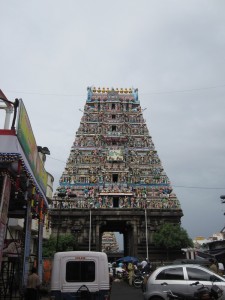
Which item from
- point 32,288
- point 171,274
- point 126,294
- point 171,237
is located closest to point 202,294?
point 171,274

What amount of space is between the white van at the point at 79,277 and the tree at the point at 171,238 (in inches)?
1162

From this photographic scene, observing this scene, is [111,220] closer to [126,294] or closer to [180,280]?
[126,294]

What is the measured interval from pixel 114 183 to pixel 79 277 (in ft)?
111

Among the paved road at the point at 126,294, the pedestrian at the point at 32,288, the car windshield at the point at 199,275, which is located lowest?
the paved road at the point at 126,294

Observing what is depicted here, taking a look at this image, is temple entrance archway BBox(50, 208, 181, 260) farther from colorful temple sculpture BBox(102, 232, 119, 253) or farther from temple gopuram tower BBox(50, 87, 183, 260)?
colorful temple sculpture BBox(102, 232, 119, 253)

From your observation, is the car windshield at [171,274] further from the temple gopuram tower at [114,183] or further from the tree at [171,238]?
the tree at [171,238]

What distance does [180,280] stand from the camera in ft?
33.6

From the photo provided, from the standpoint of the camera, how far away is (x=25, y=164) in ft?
32.9

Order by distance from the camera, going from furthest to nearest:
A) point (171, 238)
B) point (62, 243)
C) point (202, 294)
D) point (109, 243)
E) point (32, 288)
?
1. point (109, 243)
2. point (171, 238)
3. point (62, 243)
4. point (32, 288)
5. point (202, 294)

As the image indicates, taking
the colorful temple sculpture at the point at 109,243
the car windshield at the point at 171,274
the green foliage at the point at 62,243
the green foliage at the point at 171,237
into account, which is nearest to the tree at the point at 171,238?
the green foliage at the point at 171,237

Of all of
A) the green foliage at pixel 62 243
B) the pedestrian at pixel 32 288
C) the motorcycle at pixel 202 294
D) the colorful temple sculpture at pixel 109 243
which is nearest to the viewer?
the motorcycle at pixel 202 294

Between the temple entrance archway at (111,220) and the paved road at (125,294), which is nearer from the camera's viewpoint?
the paved road at (125,294)

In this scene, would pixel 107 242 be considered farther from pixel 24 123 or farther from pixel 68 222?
pixel 24 123

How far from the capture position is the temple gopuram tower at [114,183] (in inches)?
1598
